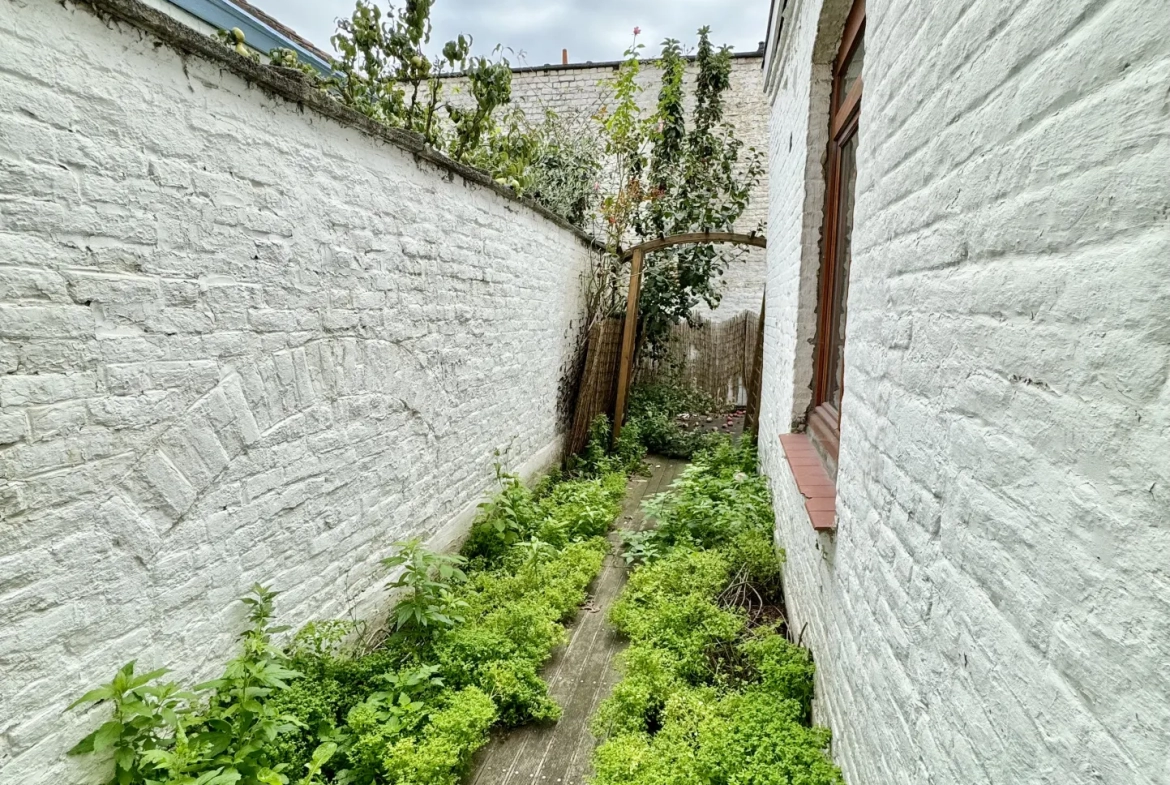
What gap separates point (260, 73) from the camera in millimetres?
2385

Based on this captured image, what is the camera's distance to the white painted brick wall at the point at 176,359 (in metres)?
1.69

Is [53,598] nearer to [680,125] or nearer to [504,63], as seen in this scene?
[504,63]

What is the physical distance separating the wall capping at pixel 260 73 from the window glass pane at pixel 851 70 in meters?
2.34

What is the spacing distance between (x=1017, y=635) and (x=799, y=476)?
6.53ft

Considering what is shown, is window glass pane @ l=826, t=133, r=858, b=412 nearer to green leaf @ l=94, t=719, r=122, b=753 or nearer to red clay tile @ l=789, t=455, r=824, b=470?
red clay tile @ l=789, t=455, r=824, b=470

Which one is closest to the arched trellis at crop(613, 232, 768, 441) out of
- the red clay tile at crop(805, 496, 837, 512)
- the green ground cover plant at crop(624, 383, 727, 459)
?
the green ground cover plant at crop(624, 383, 727, 459)

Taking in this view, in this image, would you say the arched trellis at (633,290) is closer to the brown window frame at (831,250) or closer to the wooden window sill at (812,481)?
the brown window frame at (831,250)

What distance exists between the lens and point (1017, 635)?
37.2 inches

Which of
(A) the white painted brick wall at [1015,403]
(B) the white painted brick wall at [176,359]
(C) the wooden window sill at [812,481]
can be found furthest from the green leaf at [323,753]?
(C) the wooden window sill at [812,481]

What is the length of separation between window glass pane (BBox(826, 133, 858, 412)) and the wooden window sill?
304mm

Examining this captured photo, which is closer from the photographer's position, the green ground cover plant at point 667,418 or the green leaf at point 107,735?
the green leaf at point 107,735

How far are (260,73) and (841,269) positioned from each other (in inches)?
116

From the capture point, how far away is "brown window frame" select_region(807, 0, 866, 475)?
10.5ft

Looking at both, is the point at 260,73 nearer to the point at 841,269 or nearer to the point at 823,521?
A: the point at 823,521
